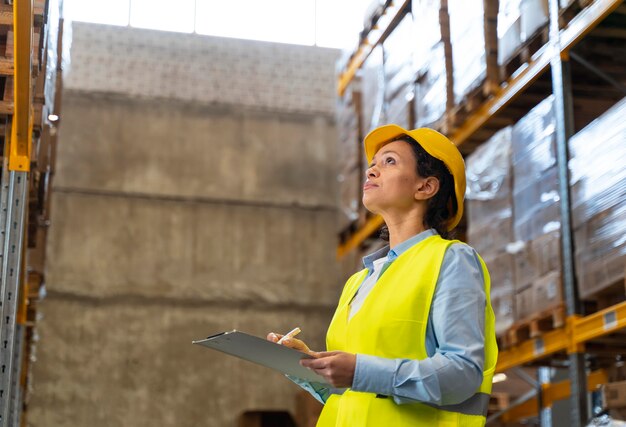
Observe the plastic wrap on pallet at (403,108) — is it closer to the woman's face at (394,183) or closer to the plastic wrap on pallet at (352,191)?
the plastic wrap on pallet at (352,191)

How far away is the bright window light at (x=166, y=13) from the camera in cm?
1644

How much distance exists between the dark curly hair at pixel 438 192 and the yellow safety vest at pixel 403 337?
177 mm

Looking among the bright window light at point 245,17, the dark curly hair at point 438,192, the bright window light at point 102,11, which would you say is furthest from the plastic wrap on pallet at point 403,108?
the dark curly hair at point 438,192

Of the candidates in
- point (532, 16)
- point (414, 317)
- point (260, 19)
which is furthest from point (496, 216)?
point (260, 19)

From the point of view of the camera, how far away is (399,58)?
1105cm

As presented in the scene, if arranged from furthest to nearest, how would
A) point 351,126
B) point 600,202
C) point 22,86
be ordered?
point 351,126 < point 600,202 < point 22,86

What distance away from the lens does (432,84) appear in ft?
32.6

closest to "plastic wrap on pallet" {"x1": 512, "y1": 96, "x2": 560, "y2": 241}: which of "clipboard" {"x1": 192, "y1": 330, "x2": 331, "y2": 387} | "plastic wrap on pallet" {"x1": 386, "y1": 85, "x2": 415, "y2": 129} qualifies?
"plastic wrap on pallet" {"x1": 386, "y1": 85, "x2": 415, "y2": 129}

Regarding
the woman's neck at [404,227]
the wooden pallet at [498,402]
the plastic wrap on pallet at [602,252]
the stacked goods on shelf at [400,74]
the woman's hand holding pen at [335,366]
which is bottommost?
the wooden pallet at [498,402]

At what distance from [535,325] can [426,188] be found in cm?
514

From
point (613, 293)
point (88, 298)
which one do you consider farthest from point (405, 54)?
point (88, 298)

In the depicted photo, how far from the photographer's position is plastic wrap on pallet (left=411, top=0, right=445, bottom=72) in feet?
32.1

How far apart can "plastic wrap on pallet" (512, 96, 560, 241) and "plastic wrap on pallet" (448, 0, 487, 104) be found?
2.91 feet

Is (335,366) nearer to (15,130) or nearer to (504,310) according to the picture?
(15,130)
